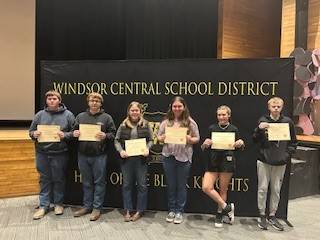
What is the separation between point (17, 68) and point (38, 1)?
129 centimetres

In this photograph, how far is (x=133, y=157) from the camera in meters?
4.30

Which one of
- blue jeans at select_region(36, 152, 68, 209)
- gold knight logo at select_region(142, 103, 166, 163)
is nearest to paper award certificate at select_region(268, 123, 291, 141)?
gold knight logo at select_region(142, 103, 166, 163)

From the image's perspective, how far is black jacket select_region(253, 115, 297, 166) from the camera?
411cm

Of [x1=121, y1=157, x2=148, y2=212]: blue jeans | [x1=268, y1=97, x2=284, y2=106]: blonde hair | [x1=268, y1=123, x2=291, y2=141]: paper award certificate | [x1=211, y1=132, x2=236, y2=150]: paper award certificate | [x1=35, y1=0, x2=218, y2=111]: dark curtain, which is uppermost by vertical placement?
[x1=35, y1=0, x2=218, y2=111]: dark curtain

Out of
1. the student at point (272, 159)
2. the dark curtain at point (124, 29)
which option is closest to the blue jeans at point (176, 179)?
the student at point (272, 159)

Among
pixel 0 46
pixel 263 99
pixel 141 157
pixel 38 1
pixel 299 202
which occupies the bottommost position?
pixel 299 202

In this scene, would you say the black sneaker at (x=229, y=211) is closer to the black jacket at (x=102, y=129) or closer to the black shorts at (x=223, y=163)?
the black shorts at (x=223, y=163)

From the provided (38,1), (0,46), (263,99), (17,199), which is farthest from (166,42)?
(17,199)

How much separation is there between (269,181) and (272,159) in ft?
0.96

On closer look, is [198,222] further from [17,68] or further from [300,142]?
[17,68]

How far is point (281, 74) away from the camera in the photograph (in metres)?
4.33

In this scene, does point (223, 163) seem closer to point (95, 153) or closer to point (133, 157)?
point (133, 157)

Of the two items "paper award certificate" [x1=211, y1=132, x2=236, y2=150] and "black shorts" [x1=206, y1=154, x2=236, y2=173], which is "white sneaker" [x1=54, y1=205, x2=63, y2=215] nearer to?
"black shorts" [x1=206, y1=154, x2=236, y2=173]

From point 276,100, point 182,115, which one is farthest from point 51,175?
point 276,100
